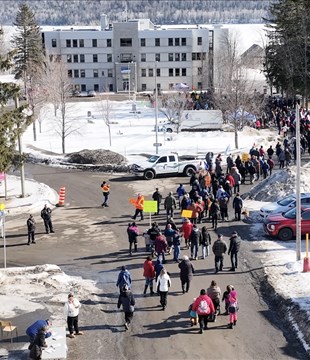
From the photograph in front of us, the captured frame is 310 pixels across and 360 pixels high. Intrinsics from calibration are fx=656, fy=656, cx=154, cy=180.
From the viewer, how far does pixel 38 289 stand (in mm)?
19938

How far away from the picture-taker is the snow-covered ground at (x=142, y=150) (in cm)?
1969

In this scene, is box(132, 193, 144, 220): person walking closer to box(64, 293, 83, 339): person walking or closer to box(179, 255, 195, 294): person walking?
box(179, 255, 195, 294): person walking

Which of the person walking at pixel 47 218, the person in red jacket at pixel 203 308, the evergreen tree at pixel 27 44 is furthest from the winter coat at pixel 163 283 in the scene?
the evergreen tree at pixel 27 44

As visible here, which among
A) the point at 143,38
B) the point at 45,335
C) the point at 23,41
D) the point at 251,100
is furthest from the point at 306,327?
the point at 143,38

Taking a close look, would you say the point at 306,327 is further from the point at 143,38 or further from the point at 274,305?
the point at 143,38

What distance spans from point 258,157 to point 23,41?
53.0 meters

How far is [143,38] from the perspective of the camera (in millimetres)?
97562

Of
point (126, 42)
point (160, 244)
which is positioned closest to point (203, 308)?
point (160, 244)

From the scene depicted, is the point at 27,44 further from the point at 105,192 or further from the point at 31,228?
the point at 31,228

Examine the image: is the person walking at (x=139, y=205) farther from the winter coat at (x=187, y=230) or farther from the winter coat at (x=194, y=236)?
the winter coat at (x=194, y=236)

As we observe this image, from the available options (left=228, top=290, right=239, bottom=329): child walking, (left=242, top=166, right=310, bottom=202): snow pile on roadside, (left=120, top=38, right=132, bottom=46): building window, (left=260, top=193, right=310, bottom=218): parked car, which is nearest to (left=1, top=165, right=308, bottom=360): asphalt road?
(left=228, top=290, right=239, bottom=329): child walking

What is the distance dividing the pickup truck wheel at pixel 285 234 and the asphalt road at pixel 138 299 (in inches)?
59.8

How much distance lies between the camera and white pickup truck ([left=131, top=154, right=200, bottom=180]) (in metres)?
37.3

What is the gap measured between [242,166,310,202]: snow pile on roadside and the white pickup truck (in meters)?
6.79
